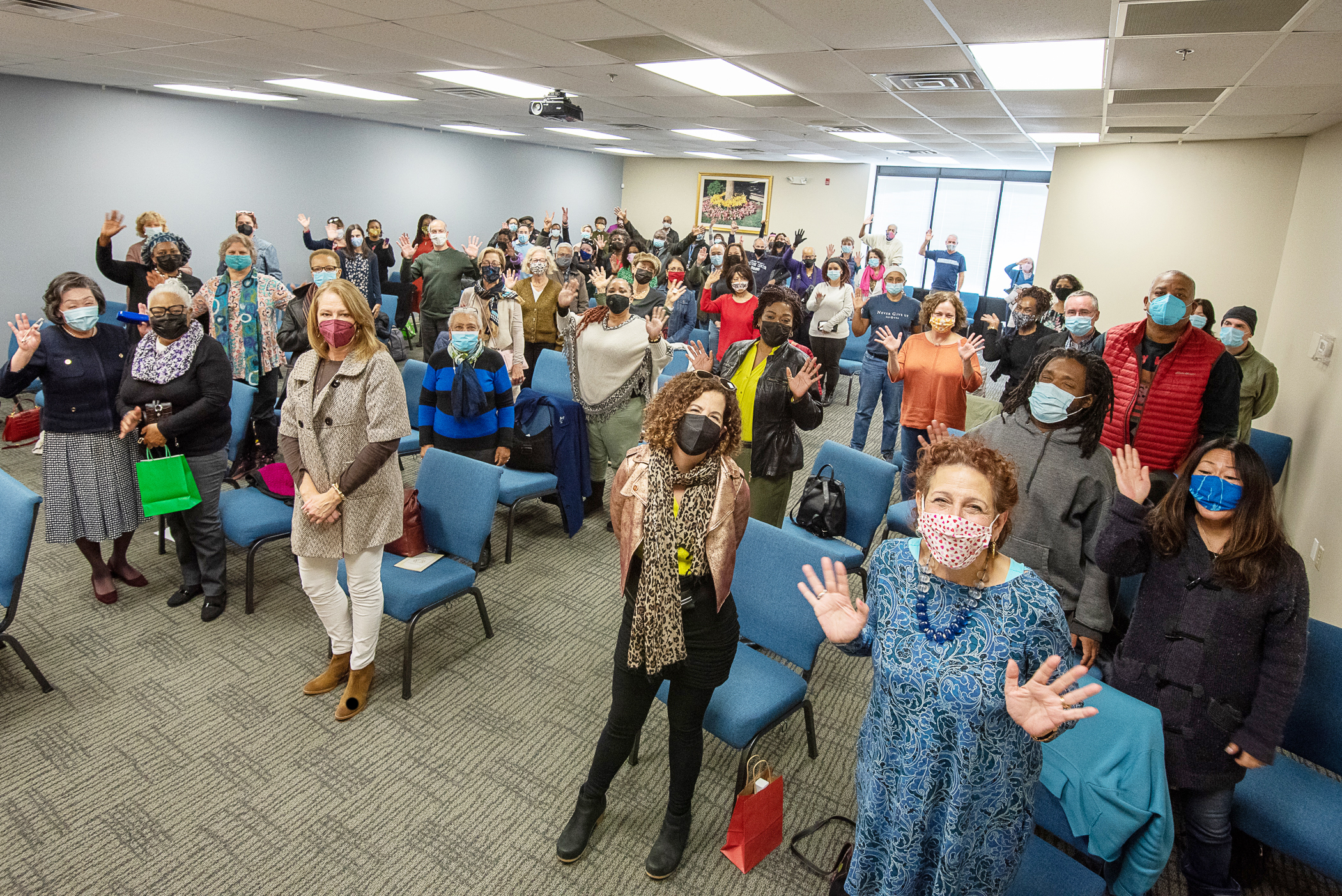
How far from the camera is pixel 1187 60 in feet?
12.5

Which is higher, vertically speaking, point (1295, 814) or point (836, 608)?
Result: point (836, 608)

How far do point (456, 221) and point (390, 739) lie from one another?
11.7m

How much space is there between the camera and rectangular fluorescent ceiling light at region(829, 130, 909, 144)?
28.0ft

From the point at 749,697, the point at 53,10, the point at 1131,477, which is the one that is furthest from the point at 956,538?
the point at 53,10

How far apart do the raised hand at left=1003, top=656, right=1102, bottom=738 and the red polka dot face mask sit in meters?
0.24

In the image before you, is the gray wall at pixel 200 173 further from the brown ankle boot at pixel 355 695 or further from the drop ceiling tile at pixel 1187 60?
the drop ceiling tile at pixel 1187 60

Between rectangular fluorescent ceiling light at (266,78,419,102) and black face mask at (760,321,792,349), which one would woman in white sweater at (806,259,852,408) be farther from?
rectangular fluorescent ceiling light at (266,78,419,102)

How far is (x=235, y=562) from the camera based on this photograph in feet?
14.3

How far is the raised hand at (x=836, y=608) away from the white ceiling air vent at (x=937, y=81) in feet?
12.8

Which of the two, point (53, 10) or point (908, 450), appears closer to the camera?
point (53, 10)

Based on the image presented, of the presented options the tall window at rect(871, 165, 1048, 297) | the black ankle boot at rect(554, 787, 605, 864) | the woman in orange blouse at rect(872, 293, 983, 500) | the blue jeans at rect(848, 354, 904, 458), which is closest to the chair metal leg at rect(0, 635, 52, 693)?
the black ankle boot at rect(554, 787, 605, 864)

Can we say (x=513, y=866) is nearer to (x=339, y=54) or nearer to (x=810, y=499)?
(x=810, y=499)

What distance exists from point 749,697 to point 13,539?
116 inches

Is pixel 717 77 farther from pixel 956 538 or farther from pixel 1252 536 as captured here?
pixel 956 538
